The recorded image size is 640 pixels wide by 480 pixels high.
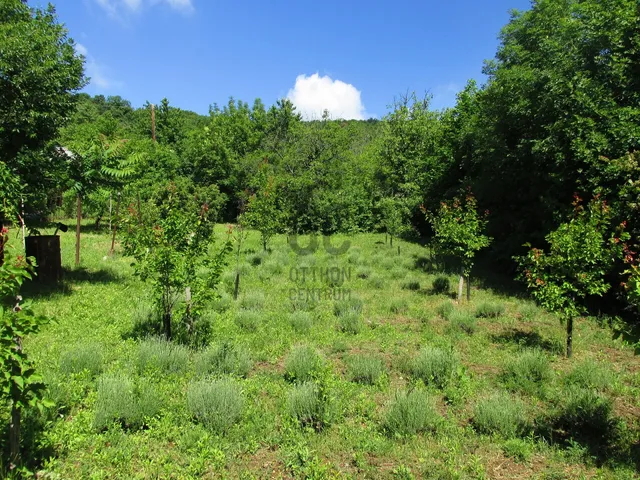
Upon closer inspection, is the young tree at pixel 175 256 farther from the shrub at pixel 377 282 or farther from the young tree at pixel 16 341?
the shrub at pixel 377 282

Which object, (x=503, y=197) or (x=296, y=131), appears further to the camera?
(x=296, y=131)

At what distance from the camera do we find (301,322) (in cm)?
877

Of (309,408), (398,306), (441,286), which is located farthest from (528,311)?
(309,408)

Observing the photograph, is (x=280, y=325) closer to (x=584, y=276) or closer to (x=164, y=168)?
(x=584, y=276)

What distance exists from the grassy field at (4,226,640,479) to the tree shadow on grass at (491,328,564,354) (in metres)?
0.05

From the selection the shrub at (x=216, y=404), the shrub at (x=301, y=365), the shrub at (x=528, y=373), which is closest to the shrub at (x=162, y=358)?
the shrub at (x=216, y=404)

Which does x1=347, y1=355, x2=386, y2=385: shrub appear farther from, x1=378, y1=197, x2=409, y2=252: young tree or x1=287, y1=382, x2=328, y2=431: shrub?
x1=378, y1=197, x2=409, y2=252: young tree

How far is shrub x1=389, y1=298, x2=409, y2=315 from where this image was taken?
10562 mm

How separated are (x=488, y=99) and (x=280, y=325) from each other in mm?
13863

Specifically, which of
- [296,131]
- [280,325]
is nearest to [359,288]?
[280,325]

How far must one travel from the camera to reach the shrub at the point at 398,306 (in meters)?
10.6

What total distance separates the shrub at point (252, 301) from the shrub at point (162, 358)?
3538 millimetres

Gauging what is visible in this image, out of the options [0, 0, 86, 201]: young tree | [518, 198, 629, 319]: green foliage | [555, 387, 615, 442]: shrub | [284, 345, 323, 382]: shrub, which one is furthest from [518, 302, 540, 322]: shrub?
[0, 0, 86, 201]: young tree

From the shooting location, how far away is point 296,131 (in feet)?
105
